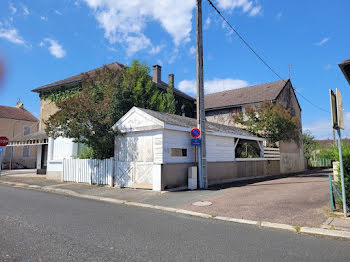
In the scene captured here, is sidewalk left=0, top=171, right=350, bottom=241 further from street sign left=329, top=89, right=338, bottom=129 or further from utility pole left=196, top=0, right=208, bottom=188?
street sign left=329, top=89, right=338, bottom=129

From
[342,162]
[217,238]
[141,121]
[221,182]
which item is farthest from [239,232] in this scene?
[221,182]

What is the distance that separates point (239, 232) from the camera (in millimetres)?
5508

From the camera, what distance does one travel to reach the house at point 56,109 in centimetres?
1609

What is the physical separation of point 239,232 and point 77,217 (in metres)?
4.04

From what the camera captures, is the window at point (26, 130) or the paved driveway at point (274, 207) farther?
the window at point (26, 130)

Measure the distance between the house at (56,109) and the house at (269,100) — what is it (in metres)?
3.02

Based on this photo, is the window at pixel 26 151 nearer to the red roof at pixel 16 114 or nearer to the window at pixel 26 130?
the window at pixel 26 130

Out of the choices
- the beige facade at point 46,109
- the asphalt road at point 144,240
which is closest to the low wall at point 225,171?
the asphalt road at point 144,240

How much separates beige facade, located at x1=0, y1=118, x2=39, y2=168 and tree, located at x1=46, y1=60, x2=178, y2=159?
72.2 ft

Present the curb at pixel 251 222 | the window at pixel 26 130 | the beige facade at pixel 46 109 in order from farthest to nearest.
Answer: the window at pixel 26 130 → the beige facade at pixel 46 109 → the curb at pixel 251 222

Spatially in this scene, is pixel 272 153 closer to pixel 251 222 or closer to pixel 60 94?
pixel 251 222

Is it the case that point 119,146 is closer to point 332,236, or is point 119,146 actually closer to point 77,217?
point 77,217

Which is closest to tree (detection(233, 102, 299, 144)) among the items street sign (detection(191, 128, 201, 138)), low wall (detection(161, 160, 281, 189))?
low wall (detection(161, 160, 281, 189))

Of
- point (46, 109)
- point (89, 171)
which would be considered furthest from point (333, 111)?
point (46, 109)
